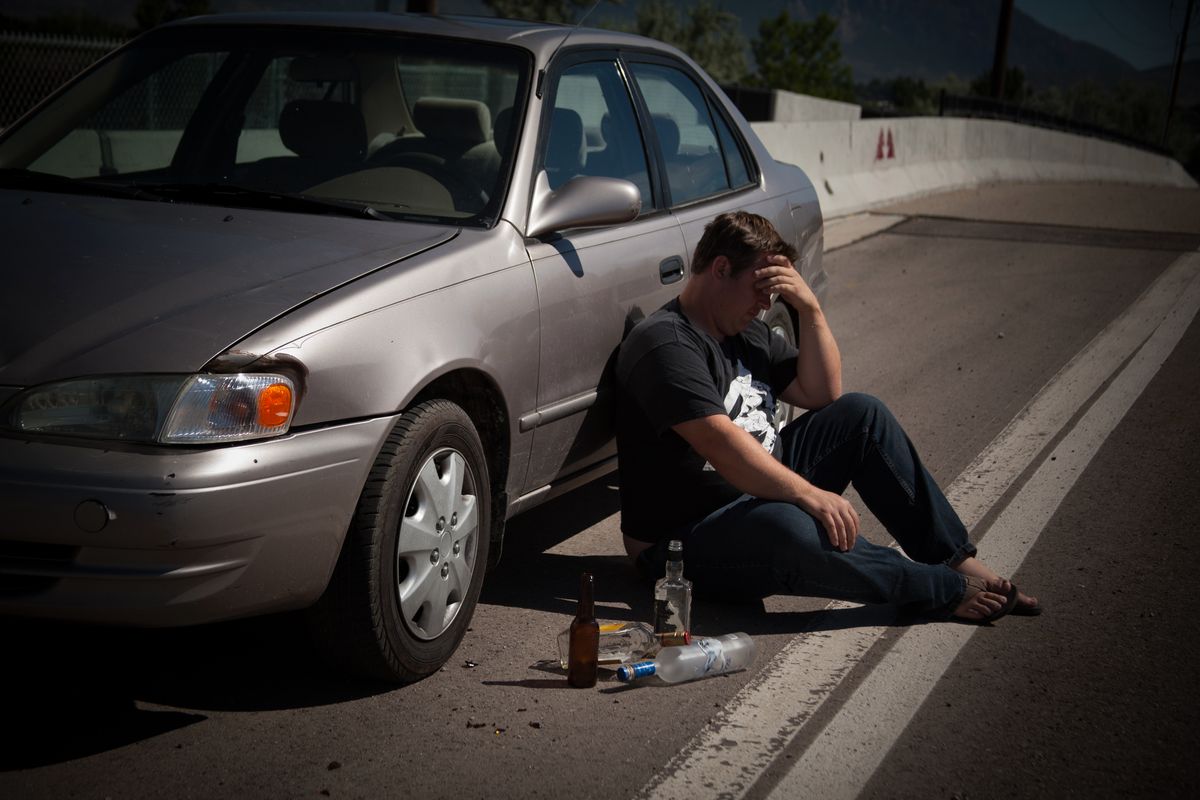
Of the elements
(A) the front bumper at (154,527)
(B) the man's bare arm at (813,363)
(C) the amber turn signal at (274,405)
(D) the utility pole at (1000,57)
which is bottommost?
(D) the utility pole at (1000,57)

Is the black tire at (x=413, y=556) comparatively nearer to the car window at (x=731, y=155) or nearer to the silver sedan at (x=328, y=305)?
the silver sedan at (x=328, y=305)

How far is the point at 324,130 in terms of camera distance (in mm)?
4535

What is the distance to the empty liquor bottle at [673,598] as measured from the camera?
4082mm

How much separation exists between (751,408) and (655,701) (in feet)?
4.15

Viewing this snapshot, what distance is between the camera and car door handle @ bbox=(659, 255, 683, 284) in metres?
4.80

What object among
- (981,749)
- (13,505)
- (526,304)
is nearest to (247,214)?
(526,304)

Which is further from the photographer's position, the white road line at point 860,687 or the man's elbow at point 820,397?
the man's elbow at point 820,397

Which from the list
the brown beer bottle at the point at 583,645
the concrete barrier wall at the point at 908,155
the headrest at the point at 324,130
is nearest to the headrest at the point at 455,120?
the headrest at the point at 324,130

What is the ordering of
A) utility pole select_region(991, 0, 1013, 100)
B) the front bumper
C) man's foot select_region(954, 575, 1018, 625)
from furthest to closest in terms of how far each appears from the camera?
utility pole select_region(991, 0, 1013, 100) < man's foot select_region(954, 575, 1018, 625) < the front bumper

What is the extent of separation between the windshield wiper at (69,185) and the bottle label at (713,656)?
208cm

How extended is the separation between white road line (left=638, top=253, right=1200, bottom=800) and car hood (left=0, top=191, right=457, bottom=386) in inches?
58.5

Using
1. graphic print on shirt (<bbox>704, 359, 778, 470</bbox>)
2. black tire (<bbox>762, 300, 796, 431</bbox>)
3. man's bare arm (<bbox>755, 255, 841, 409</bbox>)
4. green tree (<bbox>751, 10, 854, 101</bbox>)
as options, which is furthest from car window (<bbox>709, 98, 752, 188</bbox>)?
green tree (<bbox>751, 10, 854, 101</bbox>)

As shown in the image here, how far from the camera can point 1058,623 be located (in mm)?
4375

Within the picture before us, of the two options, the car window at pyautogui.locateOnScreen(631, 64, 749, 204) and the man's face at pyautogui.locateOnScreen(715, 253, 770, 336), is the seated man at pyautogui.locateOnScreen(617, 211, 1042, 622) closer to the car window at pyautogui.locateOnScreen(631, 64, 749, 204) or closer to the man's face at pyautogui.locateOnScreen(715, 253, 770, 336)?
the man's face at pyautogui.locateOnScreen(715, 253, 770, 336)
